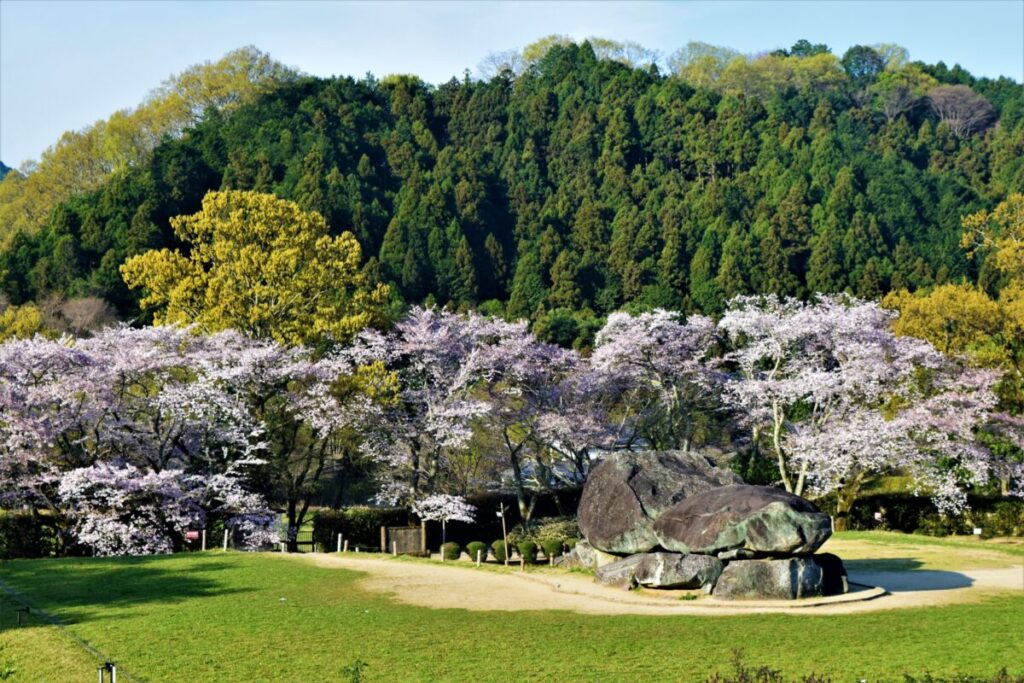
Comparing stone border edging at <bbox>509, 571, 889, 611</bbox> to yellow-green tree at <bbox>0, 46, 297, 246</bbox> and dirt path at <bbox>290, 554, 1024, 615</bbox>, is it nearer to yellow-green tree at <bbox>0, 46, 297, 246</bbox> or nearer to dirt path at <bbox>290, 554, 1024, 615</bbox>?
dirt path at <bbox>290, 554, 1024, 615</bbox>

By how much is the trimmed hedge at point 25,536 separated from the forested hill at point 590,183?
37.5 metres

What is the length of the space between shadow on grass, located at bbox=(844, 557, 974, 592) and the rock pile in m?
2.38

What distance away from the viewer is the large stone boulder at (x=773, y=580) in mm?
21688

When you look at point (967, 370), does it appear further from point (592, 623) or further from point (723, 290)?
point (723, 290)

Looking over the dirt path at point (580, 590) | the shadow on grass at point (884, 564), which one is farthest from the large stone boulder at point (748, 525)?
the shadow on grass at point (884, 564)

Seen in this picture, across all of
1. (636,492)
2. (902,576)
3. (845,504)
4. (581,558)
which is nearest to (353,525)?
(581,558)

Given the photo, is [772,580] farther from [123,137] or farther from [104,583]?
[123,137]

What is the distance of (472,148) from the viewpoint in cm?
11044

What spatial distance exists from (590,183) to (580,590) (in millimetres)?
81424

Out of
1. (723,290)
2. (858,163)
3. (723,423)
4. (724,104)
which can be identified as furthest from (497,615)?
(724,104)

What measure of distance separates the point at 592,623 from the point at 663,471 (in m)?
8.06

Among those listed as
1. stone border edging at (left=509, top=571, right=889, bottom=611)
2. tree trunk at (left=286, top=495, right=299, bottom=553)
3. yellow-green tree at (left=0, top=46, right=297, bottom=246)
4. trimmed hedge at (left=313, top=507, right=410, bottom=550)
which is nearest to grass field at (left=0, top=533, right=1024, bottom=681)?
stone border edging at (left=509, top=571, right=889, bottom=611)

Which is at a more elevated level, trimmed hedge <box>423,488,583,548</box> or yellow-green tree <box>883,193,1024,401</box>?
yellow-green tree <box>883,193,1024,401</box>

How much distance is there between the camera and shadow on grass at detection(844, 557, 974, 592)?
24.0 m
